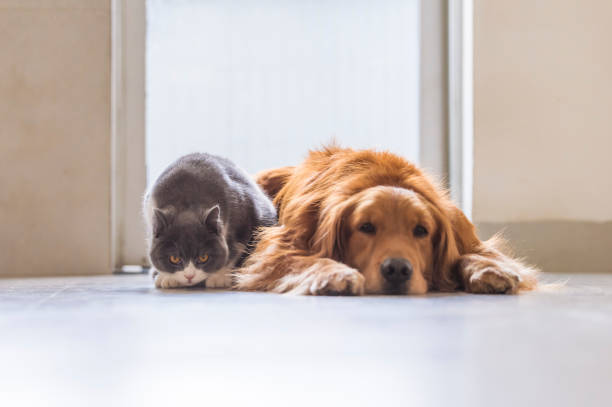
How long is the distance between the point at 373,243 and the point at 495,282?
0.42 meters

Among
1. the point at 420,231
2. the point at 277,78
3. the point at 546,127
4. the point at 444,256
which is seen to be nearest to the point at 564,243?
the point at 546,127

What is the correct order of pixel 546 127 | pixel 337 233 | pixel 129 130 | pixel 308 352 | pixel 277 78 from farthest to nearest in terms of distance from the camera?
pixel 277 78
pixel 129 130
pixel 546 127
pixel 337 233
pixel 308 352

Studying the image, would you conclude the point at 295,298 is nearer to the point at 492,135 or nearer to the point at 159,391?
the point at 159,391

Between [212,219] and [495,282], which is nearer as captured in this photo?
[495,282]

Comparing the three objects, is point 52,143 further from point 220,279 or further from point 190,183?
point 220,279

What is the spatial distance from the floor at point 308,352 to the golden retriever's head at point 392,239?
0.45 feet

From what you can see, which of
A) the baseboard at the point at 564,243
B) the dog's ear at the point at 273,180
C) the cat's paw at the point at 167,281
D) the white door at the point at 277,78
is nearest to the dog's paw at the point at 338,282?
the cat's paw at the point at 167,281

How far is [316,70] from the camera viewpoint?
11.7ft

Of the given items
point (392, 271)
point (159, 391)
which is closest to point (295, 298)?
point (392, 271)

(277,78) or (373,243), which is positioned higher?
(277,78)

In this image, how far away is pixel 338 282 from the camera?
1.96 meters

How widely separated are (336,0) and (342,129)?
720 millimetres

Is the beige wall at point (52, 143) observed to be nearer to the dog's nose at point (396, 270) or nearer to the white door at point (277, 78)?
the white door at point (277, 78)

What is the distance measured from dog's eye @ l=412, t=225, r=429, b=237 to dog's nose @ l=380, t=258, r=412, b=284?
19 cm
